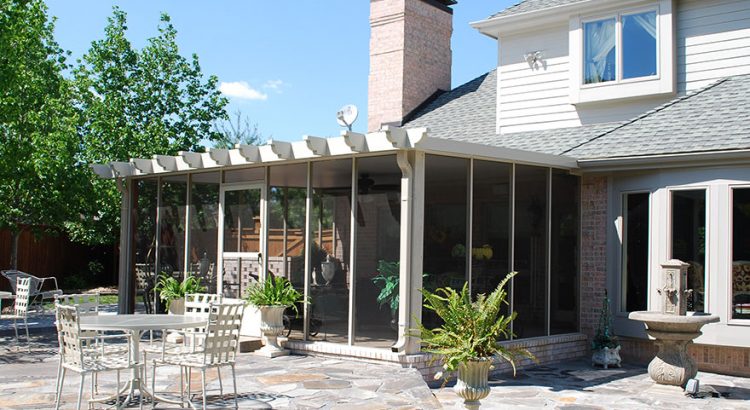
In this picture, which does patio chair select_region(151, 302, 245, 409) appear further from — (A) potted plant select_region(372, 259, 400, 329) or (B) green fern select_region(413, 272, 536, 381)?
(A) potted plant select_region(372, 259, 400, 329)

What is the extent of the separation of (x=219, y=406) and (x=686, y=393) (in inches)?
199

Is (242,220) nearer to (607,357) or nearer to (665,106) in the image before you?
(607,357)

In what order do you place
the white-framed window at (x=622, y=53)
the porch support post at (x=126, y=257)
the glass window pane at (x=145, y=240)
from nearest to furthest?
the white-framed window at (x=622, y=53)
the glass window pane at (x=145, y=240)
the porch support post at (x=126, y=257)

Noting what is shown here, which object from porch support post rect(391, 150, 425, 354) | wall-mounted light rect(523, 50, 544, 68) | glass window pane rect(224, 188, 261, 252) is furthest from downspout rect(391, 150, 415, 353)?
wall-mounted light rect(523, 50, 544, 68)

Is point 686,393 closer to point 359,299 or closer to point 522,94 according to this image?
point 359,299

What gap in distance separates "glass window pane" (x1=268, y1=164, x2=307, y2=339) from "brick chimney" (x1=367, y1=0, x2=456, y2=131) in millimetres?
6353

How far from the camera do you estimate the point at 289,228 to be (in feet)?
34.4

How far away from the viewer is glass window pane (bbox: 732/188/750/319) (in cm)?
971

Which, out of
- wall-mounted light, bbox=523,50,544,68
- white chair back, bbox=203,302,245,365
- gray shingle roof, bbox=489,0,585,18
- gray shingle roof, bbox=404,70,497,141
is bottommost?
white chair back, bbox=203,302,245,365

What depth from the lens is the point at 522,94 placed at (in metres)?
14.0

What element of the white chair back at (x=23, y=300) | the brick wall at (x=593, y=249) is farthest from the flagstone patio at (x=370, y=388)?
the brick wall at (x=593, y=249)

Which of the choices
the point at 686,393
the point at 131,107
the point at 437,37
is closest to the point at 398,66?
the point at 437,37

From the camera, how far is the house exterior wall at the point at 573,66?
11945 millimetres

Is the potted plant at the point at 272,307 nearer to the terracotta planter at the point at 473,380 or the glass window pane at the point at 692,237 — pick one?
the terracotta planter at the point at 473,380
